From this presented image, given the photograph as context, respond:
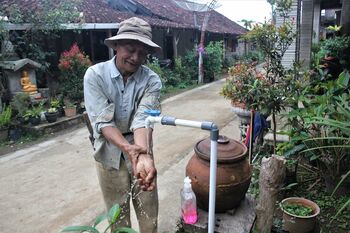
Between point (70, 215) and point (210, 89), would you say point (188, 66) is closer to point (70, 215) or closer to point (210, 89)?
point (210, 89)

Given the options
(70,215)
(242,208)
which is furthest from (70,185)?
(242,208)

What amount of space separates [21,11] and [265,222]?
750cm

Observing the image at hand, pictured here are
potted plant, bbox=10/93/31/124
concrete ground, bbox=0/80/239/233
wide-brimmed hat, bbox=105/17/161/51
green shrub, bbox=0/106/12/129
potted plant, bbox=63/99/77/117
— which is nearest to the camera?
wide-brimmed hat, bbox=105/17/161/51

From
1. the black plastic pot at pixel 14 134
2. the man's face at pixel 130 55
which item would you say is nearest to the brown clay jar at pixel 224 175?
the man's face at pixel 130 55

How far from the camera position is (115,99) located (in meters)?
2.15

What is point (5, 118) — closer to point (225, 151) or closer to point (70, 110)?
point (70, 110)

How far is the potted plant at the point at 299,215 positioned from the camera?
108 inches

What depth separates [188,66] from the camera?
1398 cm

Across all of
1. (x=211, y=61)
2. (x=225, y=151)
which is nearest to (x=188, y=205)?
(x=225, y=151)

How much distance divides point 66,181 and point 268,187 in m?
2.96

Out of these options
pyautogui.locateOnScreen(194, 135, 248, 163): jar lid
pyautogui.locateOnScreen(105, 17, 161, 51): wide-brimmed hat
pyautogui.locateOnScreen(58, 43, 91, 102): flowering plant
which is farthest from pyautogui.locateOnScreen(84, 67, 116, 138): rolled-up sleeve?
pyautogui.locateOnScreen(58, 43, 91, 102): flowering plant

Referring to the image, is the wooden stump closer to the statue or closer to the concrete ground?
the concrete ground

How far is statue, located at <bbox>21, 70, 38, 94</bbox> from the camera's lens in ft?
24.1

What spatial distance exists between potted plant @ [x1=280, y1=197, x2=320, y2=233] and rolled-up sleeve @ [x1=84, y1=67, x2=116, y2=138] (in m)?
1.82
